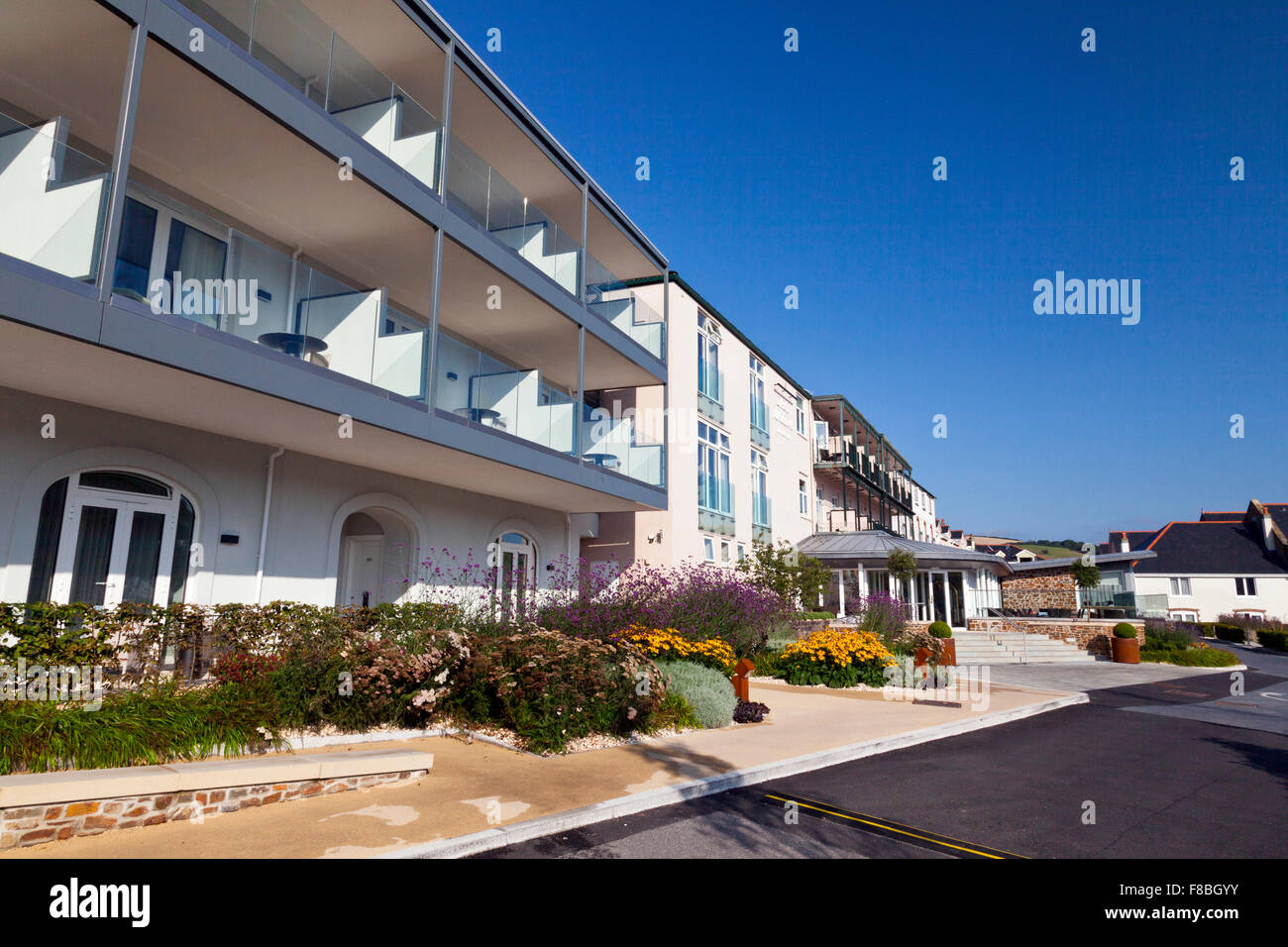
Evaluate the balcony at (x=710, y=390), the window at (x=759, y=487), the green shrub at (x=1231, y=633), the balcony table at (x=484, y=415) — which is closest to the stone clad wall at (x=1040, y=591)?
the green shrub at (x=1231, y=633)

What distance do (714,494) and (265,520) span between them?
14916 mm

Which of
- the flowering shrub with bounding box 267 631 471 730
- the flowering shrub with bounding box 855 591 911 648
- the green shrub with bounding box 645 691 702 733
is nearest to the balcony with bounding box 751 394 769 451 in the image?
the flowering shrub with bounding box 855 591 911 648

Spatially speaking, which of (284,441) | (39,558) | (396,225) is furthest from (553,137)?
(39,558)

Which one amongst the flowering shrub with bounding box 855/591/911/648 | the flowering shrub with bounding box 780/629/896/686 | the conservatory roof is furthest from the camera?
the conservatory roof

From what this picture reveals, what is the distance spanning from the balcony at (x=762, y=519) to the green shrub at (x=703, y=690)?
15.1 m

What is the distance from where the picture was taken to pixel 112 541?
9336 mm

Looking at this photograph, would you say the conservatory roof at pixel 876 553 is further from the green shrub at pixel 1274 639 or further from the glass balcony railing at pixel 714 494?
the green shrub at pixel 1274 639

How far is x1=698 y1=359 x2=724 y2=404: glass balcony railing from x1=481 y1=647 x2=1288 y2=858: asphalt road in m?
14.8

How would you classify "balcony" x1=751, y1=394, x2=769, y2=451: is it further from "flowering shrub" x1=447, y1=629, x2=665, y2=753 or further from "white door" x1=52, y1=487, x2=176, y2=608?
"white door" x1=52, y1=487, x2=176, y2=608

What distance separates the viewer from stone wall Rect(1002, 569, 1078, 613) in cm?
3800

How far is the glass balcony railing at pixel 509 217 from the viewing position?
1508 centimetres

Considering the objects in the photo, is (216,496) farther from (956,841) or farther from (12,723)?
(956,841)

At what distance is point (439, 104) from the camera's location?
14375 mm
